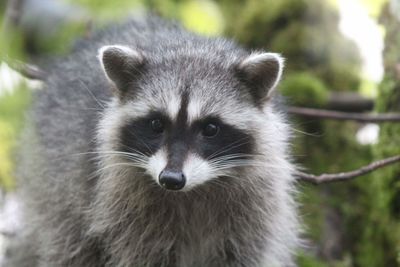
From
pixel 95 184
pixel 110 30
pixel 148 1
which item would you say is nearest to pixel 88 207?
pixel 95 184

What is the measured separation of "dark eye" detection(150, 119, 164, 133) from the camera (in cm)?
413

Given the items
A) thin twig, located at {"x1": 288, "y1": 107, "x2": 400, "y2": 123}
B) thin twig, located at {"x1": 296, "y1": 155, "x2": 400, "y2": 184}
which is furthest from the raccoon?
thin twig, located at {"x1": 288, "y1": 107, "x2": 400, "y2": 123}

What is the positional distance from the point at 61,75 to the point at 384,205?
2.36 metres

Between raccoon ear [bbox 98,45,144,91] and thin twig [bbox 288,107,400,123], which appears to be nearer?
raccoon ear [bbox 98,45,144,91]

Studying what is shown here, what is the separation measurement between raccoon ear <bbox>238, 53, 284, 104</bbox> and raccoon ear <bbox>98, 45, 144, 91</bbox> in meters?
0.58

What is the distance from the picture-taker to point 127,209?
462 centimetres

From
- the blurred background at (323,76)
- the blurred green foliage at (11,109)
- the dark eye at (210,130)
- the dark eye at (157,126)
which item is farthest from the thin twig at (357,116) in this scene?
the blurred green foliage at (11,109)

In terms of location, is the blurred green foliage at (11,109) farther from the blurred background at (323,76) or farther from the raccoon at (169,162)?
the raccoon at (169,162)

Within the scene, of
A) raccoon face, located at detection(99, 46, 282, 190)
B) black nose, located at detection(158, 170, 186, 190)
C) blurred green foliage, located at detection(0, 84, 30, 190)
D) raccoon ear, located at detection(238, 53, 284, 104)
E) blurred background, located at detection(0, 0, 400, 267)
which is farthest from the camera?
blurred background, located at detection(0, 0, 400, 267)

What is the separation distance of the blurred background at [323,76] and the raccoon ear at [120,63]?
20 centimetres

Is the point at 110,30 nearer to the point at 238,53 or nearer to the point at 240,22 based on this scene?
the point at 238,53

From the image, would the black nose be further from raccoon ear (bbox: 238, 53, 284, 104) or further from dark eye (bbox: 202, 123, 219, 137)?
raccoon ear (bbox: 238, 53, 284, 104)

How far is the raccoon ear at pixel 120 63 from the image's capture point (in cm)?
436

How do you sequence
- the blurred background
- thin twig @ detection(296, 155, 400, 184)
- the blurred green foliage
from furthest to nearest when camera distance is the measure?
the blurred background
thin twig @ detection(296, 155, 400, 184)
the blurred green foliage
